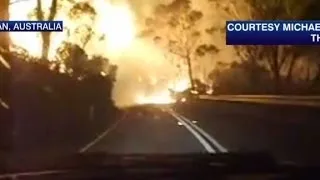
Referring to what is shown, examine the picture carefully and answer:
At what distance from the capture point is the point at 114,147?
3.33 m

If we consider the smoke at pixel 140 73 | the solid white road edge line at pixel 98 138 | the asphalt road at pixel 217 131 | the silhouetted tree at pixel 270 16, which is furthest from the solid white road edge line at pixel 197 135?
the silhouetted tree at pixel 270 16

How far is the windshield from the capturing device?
11.3 ft

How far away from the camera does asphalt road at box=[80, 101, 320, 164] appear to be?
10.9ft

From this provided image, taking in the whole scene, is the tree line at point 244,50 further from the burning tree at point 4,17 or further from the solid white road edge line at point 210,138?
the burning tree at point 4,17

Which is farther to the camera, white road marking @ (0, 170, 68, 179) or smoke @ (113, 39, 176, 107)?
smoke @ (113, 39, 176, 107)

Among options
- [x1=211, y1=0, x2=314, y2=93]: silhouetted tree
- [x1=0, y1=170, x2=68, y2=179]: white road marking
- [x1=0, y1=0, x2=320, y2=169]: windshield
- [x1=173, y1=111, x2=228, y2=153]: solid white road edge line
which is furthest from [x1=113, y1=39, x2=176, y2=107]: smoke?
[x1=0, y1=170, x2=68, y2=179]: white road marking

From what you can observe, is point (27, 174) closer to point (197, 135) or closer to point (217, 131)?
point (197, 135)

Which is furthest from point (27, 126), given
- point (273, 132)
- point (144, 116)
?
point (273, 132)

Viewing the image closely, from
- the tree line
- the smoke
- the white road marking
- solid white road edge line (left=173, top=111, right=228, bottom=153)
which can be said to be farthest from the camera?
the smoke

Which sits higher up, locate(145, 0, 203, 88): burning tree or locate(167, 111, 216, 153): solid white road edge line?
locate(145, 0, 203, 88): burning tree

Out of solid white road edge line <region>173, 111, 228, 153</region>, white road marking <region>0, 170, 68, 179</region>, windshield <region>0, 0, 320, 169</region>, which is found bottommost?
white road marking <region>0, 170, 68, 179</region>

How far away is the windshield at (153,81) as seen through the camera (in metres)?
A: 3.43

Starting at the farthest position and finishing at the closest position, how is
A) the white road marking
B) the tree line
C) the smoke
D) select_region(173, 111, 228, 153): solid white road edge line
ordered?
the smoke, the tree line, select_region(173, 111, 228, 153): solid white road edge line, the white road marking

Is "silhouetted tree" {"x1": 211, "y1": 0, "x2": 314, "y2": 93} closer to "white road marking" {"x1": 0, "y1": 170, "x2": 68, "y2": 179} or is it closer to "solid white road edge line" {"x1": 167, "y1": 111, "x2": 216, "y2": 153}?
"solid white road edge line" {"x1": 167, "y1": 111, "x2": 216, "y2": 153}
